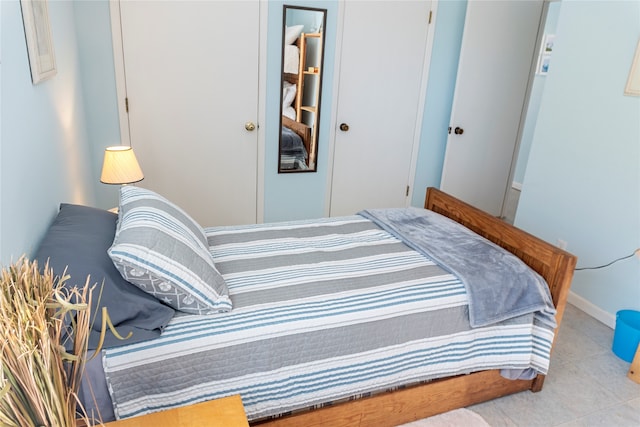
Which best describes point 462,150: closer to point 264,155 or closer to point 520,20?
point 520,20

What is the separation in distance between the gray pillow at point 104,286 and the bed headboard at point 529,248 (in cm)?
153

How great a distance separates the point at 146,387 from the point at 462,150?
3202 millimetres

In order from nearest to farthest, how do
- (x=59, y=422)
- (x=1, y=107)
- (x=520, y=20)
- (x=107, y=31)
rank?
(x=59, y=422) → (x=1, y=107) → (x=107, y=31) → (x=520, y=20)

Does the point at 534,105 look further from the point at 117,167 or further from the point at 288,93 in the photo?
the point at 117,167

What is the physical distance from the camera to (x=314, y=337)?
61.9 inches

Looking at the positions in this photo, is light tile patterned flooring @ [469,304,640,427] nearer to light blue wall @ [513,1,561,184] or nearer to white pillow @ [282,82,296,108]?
white pillow @ [282,82,296,108]

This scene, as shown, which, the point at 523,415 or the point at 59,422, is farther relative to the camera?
the point at 523,415

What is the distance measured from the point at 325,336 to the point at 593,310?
2.06 meters

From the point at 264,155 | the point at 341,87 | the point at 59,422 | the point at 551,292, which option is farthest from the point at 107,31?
the point at 551,292

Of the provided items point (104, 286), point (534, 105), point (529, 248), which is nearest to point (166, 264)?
point (104, 286)

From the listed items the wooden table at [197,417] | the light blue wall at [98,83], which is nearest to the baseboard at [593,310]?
the wooden table at [197,417]

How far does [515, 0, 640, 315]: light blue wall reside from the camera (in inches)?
100.0

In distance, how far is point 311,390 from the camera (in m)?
1.61

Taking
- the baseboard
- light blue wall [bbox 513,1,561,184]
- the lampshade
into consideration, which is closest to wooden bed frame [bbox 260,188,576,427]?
the baseboard
